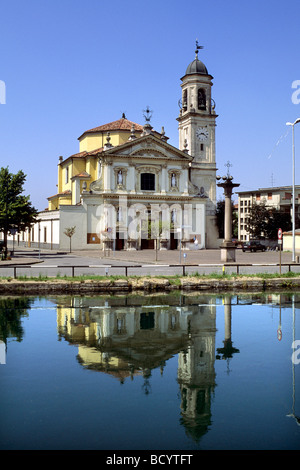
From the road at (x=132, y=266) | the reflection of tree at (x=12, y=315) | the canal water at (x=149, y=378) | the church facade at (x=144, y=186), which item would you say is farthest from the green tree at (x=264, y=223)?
the reflection of tree at (x=12, y=315)

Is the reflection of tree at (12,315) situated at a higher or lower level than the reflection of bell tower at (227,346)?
higher

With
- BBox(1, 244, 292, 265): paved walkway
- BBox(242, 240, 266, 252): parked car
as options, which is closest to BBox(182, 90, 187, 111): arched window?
BBox(242, 240, 266, 252): parked car

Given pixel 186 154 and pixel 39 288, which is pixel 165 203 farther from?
pixel 39 288

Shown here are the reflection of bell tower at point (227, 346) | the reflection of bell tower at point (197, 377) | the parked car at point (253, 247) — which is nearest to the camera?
the reflection of bell tower at point (197, 377)

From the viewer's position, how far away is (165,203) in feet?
185

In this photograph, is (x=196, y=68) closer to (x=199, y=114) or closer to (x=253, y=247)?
(x=199, y=114)

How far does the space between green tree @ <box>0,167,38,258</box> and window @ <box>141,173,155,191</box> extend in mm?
17738

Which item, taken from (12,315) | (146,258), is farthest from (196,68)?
(12,315)

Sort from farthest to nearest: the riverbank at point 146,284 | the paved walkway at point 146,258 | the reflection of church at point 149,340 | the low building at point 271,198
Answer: the low building at point 271,198 → the paved walkway at point 146,258 → the riverbank at point 146,284 → the reflection of church at point 149,340

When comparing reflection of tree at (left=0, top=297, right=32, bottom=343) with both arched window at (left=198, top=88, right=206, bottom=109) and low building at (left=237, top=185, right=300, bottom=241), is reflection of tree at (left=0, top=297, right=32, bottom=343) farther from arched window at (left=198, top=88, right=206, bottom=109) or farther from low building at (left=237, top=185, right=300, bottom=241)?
low building at (left=237, top=185, right=300, bottom=241)

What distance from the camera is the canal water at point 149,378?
7.00 meters

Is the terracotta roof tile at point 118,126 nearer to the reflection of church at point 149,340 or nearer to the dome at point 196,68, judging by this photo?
the dome at point 196,68

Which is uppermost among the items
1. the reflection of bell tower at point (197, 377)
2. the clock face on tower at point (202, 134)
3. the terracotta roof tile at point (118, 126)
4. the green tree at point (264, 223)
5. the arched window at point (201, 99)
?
the arched window at point (201, 99)

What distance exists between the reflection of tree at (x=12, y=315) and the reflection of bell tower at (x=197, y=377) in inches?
189
